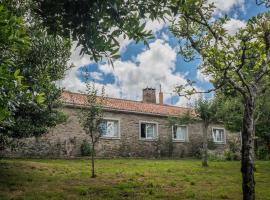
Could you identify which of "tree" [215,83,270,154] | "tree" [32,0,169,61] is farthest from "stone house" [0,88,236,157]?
"tree" [32,0,169,61]

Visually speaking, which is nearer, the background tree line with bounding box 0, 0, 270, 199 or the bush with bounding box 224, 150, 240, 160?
the background tree line with bounding box 0, 0, 270, 199

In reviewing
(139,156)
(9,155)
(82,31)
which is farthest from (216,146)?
(82,31)

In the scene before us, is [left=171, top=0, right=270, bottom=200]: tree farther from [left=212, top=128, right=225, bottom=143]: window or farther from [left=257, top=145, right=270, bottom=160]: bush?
[left=212, top=128, right=225, bottom=143]: window

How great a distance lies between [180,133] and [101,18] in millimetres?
28245

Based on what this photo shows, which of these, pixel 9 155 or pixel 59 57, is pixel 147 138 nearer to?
pixel 9 155

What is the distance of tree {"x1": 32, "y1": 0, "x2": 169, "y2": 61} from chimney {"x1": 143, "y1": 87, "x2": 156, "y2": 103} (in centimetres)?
3093

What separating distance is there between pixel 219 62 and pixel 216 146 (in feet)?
84.0

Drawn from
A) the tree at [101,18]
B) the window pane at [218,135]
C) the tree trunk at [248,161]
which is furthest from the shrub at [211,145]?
the tree at [101,18]

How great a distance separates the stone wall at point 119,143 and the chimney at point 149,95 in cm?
517

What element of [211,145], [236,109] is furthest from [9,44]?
[211,145]

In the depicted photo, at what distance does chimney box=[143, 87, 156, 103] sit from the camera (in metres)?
36.7

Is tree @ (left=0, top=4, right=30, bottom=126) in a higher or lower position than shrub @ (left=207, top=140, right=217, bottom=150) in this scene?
higher

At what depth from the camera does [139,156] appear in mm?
29625

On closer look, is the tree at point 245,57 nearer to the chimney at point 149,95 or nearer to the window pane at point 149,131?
the window pane at point 149,131
